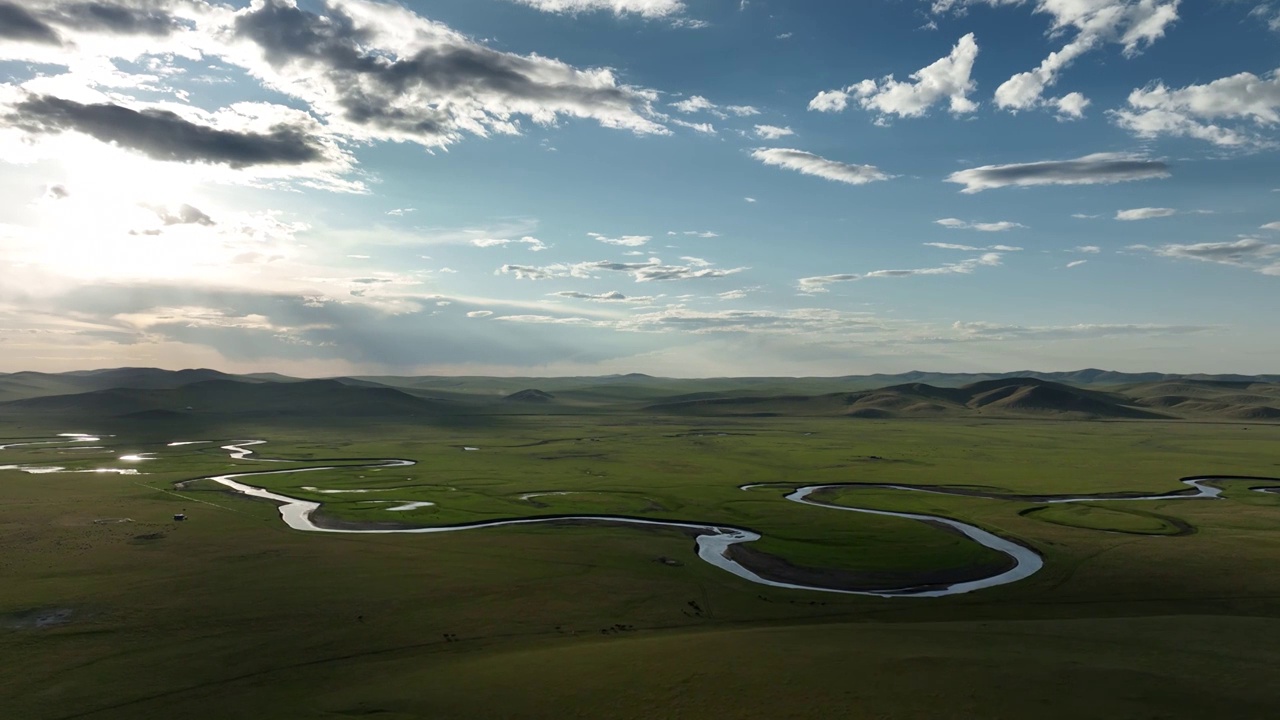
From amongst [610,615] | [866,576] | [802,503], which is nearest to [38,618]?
[610,615]

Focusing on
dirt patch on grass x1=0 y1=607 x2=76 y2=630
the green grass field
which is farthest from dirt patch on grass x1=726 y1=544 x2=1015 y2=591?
dirt patch on grass x1=0 y1=607 x2=76 y2=630

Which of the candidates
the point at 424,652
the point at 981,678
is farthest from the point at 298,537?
the point at 981,678

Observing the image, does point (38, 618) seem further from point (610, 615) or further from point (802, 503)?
point (802, 503)

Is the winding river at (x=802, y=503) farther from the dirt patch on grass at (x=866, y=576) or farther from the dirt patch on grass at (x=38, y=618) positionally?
the dirt patch on grass at (x=38, y=618)

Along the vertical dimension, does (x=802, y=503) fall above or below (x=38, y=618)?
below

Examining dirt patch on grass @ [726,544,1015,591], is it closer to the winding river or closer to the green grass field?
the winding river

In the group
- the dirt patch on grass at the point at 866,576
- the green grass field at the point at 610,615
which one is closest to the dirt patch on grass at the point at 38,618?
the green grass field at the point at 610,615

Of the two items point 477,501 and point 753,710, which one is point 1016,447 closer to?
point 477,501
